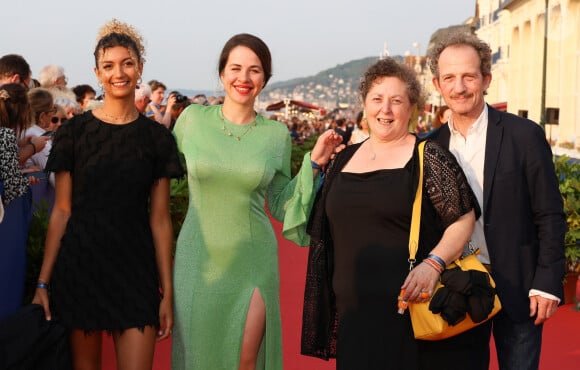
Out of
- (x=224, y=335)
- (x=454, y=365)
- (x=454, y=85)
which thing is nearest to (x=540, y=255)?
(x=454, y=365)

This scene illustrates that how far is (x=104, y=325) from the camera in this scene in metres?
3.79

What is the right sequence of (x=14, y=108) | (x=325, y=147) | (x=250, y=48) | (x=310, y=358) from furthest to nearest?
(x=310, y=358) < (x=14, y=108) < (x=250, y=48) < (x=325, y=147)

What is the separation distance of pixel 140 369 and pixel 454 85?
199 centimetres

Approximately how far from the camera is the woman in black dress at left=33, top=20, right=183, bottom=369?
3.78m

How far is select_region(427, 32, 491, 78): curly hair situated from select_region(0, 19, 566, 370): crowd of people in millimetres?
10

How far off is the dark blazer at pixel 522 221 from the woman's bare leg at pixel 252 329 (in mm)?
1204

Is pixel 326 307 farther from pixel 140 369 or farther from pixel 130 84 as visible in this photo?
pixel 130 84

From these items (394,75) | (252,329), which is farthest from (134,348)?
(394,75)

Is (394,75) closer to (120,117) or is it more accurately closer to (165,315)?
(120,117)

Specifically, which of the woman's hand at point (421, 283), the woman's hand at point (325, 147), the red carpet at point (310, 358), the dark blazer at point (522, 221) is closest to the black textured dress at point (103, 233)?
the woman's hand at point (325, 147)

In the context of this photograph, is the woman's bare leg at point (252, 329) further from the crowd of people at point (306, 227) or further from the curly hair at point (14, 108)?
the curly hair at point (14, 108)

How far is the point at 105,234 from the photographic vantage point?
378cm

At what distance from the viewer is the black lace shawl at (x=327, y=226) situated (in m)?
3.68

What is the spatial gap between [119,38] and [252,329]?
1.61 m
